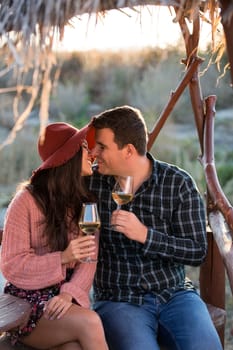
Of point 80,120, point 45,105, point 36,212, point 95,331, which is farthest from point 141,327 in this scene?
point 80,120

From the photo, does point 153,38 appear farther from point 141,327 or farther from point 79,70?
point 79,70

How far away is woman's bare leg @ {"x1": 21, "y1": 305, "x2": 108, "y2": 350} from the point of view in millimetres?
→ 2955

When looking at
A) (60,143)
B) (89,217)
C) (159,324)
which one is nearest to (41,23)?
(60,143)

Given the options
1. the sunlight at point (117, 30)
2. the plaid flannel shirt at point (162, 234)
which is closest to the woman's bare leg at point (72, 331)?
the plaid flannel shirt at point (162, 234)

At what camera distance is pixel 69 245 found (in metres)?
3.07

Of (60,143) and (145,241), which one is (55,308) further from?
(60,143)

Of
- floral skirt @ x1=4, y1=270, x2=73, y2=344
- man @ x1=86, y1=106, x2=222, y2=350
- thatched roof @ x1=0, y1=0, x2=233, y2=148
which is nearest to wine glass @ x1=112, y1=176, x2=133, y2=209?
man @ x1=86, y1=106, x2=222, y2=350

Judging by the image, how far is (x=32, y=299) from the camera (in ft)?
10.2

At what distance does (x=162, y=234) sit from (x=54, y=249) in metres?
0.53

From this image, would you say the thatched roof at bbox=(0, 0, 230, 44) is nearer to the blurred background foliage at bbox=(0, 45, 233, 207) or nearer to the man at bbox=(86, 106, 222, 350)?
the man at bbox=(86, 106, 222, 350)

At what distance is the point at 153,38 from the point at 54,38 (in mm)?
422

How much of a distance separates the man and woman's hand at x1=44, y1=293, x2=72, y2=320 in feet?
0.93

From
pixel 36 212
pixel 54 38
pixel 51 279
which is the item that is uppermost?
pixel 54 38

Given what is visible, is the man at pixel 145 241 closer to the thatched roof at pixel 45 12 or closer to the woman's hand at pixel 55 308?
the woman's hand at pixel 55 308
